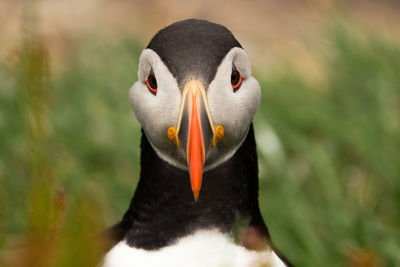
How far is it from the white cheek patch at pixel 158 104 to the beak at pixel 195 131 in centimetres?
3

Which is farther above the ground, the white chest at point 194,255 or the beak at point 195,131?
the beak at point 195,131

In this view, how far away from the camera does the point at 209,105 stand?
1187 mm

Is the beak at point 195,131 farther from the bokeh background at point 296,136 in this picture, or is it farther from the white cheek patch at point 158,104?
the bokeh background at point 296,136

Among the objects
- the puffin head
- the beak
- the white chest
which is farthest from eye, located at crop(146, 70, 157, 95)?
the white chest

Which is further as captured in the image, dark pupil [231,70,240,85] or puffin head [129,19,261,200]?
dark pupil [231,70,240,85]

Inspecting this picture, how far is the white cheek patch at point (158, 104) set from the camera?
1.21 meters

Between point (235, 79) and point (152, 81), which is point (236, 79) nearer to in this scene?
point (235, 79)

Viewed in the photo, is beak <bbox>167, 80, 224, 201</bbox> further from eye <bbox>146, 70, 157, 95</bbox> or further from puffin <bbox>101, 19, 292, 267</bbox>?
eye <bbox>146, 70, 157, 95</bbox>

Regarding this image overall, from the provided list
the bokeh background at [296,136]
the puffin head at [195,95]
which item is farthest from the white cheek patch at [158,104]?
the bokeh background at [296,136]

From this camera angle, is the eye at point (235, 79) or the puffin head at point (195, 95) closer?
the puffin head at point (195, 95)

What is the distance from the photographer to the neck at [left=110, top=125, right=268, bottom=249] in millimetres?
1368

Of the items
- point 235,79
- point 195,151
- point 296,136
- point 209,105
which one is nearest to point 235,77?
point 235,79

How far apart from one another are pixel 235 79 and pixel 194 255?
0.34 metres

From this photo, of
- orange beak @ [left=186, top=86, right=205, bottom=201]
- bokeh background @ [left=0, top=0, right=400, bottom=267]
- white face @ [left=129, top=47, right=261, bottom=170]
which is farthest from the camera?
bokeh background @ [left=0, top=0, right=400, bottom=267]
